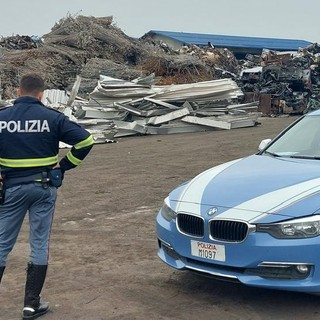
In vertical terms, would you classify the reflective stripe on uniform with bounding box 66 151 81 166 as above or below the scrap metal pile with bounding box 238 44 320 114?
above

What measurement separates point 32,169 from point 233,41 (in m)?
52.4

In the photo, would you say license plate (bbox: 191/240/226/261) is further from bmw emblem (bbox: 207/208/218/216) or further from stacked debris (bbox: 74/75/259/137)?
stacked debris (bbox: 74/75/259/137)

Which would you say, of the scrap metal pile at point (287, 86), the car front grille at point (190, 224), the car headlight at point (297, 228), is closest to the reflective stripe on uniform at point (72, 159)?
the car front grille at point (190, 224)

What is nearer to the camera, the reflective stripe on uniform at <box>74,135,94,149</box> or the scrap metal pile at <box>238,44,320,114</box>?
the reflective stripe on uniform at <box>74,135,94,149</box>

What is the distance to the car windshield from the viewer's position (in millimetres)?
5734

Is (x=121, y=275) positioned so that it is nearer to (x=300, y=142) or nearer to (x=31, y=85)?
(x=31, y=85)

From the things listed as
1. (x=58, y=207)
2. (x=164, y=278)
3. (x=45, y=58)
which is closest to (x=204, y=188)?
(x=164, y=278)

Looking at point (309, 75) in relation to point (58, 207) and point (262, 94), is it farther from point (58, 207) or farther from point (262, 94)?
point (58, 207)

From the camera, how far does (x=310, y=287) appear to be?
4383 mm

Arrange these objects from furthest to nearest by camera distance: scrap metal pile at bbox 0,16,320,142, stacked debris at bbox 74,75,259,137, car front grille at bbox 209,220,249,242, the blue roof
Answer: the blue roof → scrap metal pile at bbox 0,16,320,142 → stacked debris at bbox 74,75,259,137 → car front grille at bbox 209,220,249,242

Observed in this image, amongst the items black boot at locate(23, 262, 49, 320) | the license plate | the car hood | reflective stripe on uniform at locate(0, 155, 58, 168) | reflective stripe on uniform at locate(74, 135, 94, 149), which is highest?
reflective stripe on uniform at locate(74, 135, 94, 149)

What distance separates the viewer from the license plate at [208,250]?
4555mm

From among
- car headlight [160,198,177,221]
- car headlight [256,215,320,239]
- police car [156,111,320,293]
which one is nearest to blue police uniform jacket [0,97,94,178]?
car headlight [160,198,177,221]

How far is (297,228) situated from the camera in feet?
14.3
